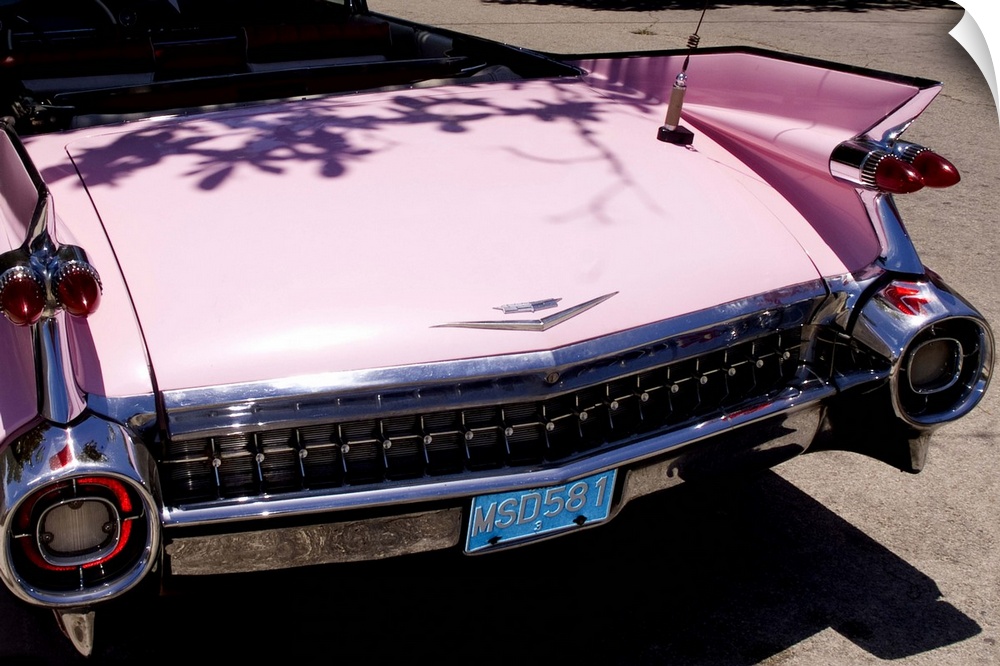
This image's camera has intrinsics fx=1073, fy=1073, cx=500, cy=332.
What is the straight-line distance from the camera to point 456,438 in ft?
7.45

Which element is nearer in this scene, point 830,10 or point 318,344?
point 318,344

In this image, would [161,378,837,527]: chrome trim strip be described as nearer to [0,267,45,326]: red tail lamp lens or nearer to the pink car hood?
the pink car hood

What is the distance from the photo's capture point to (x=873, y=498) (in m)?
3.46

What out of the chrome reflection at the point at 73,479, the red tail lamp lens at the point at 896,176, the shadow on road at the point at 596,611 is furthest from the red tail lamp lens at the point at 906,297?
the chrome reflection at the point at 73,479

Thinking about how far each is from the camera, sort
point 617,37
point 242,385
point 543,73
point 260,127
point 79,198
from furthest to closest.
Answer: point 617,37 → point 543,73 → point 260,127 → point 79,198 → point 242,385

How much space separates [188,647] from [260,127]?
1.47m

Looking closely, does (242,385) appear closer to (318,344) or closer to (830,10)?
(318,344)

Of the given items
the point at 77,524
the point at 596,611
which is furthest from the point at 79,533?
the point at 596,611

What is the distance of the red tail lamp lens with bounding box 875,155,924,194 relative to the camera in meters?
2.72

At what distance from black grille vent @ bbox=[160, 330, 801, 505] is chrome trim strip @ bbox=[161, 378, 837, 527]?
32 millimetres

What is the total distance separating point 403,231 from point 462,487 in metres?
0.68

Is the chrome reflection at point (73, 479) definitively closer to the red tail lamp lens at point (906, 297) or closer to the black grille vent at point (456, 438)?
the black grille vent at point (456, 438)

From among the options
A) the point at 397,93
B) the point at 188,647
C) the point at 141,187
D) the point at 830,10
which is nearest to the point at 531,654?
the point at 188,647

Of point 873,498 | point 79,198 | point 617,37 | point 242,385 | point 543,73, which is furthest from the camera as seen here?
point 617,37
